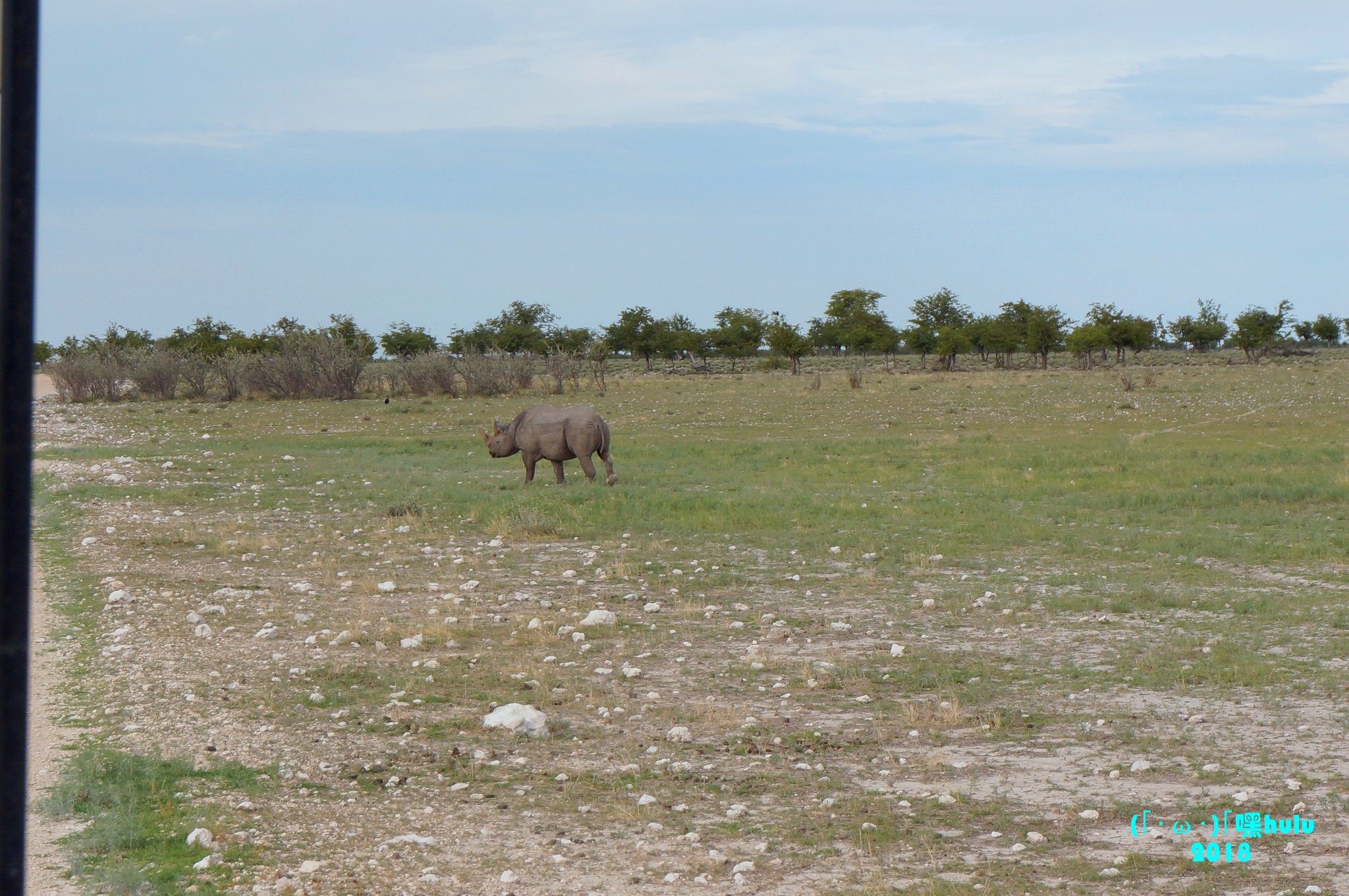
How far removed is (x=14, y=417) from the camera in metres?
2.63

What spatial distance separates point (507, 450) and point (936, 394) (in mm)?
34416

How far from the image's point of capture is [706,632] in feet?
36.4

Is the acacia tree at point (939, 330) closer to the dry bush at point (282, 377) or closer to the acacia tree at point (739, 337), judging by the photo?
the acacia tree at point (739, 337)

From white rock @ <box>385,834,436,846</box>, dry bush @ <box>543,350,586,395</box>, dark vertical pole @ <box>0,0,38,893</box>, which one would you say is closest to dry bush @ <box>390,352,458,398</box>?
dry bush @ <box>543,350,586,395</box>

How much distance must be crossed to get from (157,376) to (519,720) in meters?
58.3

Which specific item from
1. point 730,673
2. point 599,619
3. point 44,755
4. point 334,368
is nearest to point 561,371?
point 334,368

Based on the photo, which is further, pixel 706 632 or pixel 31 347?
pixel 706 632

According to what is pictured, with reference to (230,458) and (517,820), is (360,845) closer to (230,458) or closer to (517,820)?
(517,820)

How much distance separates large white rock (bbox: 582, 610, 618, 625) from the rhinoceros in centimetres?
953

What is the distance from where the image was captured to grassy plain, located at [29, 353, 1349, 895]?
6211 millimetres

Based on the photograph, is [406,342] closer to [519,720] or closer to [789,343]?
[789,343]

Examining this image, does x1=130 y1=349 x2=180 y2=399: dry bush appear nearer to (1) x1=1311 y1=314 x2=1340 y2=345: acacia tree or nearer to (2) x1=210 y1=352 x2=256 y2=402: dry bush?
(2) x1=210 y1=352 x2=256 y2=402: dry bush

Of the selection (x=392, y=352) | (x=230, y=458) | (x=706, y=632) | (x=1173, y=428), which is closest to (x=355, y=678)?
(x=706, y=632)

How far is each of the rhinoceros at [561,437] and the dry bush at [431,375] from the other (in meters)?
36.9
